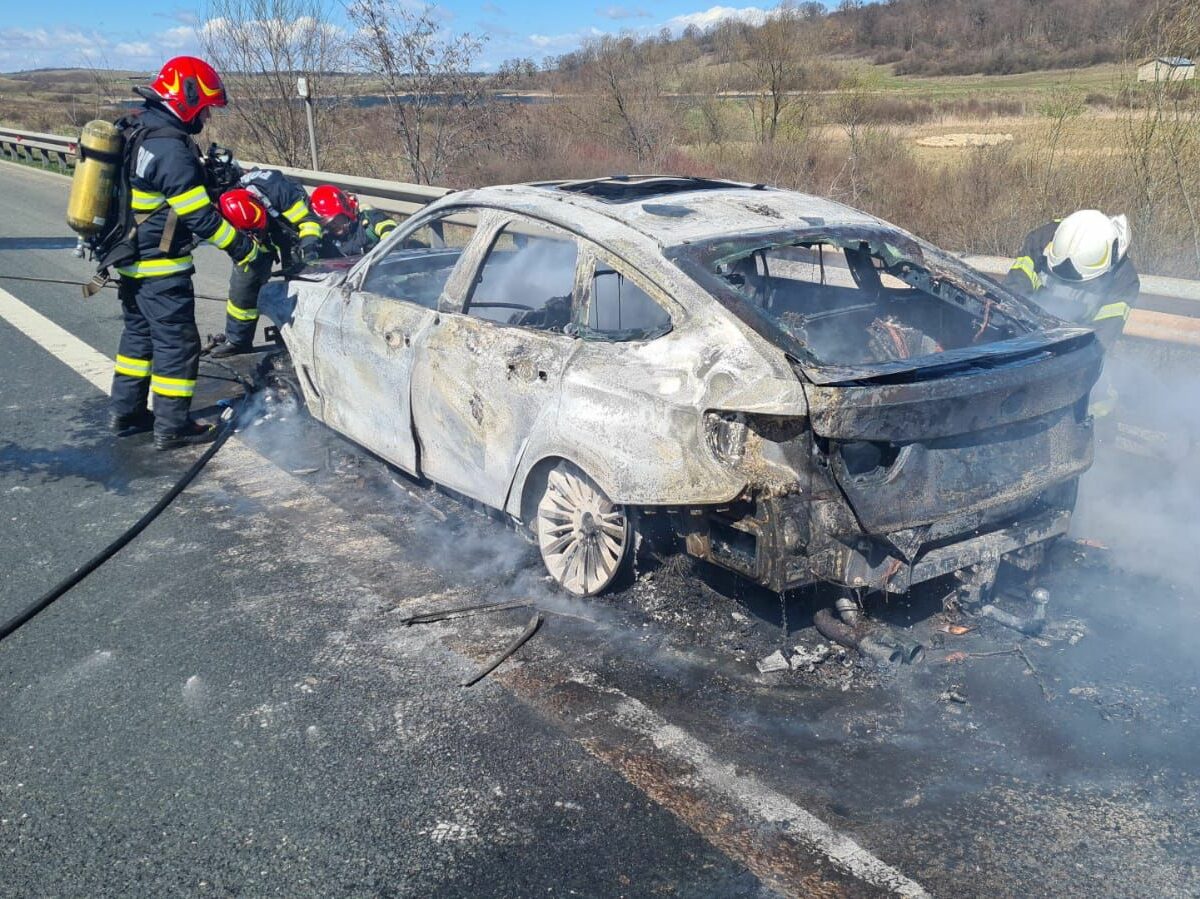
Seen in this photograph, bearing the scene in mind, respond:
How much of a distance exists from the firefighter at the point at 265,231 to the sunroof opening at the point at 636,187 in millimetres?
2409

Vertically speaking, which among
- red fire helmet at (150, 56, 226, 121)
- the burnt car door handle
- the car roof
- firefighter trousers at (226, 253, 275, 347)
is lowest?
firefighter trousers at (226, 253, 275, 347)

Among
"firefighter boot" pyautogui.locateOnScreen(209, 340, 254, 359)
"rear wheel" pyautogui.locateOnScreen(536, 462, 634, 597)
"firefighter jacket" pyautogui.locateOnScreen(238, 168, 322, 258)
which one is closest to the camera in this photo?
"rear wheel" pyautogui.locateOnScreen(536, 462, 634, 597)

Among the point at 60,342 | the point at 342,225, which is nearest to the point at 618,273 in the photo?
the point at 342,225

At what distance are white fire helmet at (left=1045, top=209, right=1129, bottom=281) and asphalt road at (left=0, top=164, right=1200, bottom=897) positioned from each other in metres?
1.29

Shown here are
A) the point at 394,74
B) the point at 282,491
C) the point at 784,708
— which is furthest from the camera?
the point at 394,74

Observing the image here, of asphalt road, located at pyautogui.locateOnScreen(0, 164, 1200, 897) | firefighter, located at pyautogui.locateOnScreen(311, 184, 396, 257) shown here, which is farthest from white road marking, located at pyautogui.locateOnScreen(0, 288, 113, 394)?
asphalt road, located at pyautogui.locateOnScreen(0, 164, 1200, 897)

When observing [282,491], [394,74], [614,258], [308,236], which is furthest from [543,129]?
[614,258]

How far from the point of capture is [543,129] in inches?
645

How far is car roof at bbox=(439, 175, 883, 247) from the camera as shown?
4031 mm

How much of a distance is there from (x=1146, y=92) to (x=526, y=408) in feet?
20.2

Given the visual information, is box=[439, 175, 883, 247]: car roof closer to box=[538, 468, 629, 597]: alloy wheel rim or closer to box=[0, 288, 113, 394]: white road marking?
box=[538, 468, 629, 597]: alloy wheel rim

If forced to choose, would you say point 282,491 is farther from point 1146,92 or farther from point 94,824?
point 1146,92

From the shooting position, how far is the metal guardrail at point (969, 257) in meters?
5.65

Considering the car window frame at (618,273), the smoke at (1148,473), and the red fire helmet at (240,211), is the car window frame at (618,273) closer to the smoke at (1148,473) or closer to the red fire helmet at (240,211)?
A: the smoke at (1148,473)
